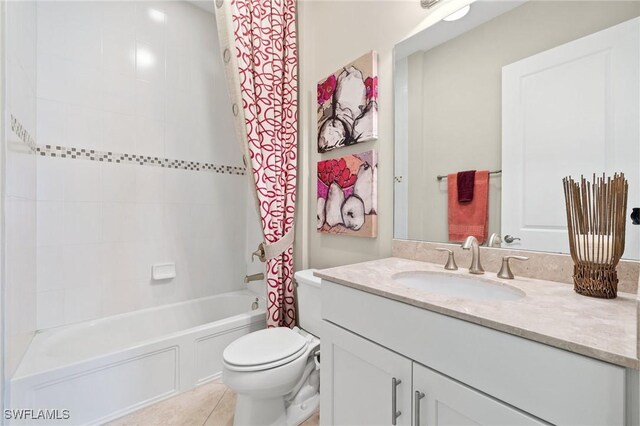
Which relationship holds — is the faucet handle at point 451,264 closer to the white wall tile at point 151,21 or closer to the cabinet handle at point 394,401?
the cabinet handle at point 394,401

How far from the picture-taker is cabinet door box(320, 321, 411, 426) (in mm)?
850

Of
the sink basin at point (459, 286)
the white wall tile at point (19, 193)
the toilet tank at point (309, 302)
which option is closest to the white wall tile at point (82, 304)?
the white wall tile at point (19, 193)

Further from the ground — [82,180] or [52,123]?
[52,123]

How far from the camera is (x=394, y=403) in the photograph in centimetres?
85

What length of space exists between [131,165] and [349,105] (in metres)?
1.64

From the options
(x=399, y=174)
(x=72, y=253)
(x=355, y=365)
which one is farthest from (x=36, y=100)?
(x=355, y=365)

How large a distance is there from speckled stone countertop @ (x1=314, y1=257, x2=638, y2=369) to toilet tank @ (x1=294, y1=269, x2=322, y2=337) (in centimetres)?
63

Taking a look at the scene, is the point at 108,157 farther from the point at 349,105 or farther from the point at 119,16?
the point at 349,105

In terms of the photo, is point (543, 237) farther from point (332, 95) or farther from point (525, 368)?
point (332, 95)

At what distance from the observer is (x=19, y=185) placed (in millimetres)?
1371

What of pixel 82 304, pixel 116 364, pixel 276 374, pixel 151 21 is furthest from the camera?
pixel 151 21

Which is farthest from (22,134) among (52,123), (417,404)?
(417,404)

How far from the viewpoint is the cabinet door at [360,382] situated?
850 mm

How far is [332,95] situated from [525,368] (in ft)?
5.27
